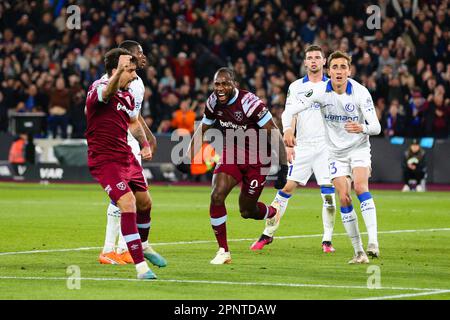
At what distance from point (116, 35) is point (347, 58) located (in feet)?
72.5

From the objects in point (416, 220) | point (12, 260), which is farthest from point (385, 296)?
point (416, 220)

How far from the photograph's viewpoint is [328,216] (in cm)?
1453

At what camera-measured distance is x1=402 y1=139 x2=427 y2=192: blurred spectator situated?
27.3 m

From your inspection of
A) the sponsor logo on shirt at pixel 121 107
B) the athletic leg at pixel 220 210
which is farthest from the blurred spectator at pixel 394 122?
the sponsor logo on shirt at pixel 121 107

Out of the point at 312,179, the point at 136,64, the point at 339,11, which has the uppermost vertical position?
the point at 339,11

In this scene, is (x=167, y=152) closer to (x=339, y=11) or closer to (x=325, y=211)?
→ (x=339, y=11)

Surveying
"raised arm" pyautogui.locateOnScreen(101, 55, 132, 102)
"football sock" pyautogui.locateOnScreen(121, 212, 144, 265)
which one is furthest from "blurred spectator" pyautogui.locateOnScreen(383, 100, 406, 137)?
"football sock" pyautogui.locateOnScreen(121, 212, 144, 265)

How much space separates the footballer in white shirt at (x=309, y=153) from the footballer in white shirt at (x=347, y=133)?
1.17 meters

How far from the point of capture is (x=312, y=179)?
100ft

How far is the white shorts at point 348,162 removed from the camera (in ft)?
43.5

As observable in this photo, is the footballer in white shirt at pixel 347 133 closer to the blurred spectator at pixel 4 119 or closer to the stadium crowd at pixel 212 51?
the stadium crowd at pixel 212 51

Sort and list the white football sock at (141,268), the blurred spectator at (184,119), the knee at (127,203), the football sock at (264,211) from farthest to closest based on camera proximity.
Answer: the blurred spectator at (184,119) → the football sock at (264,211) → the knee at (127,203) → the white football sock at (141,268)

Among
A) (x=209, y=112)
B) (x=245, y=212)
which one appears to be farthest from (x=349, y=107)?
(x=245, y=212)

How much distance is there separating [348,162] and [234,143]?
1.41 m
